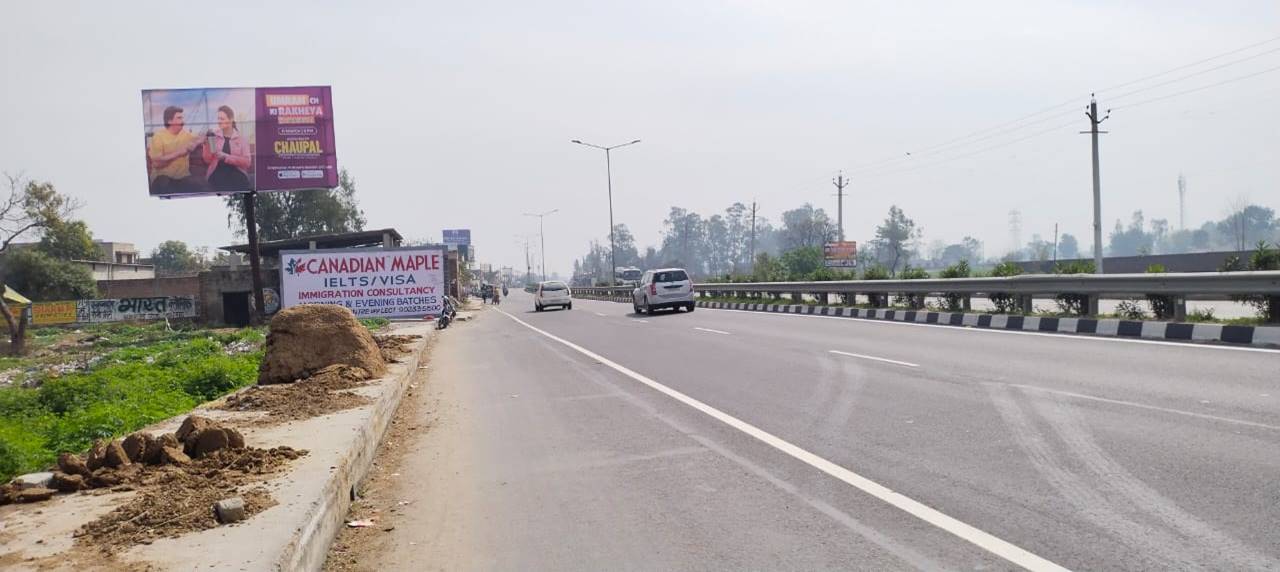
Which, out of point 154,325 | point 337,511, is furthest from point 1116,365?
point 154,325

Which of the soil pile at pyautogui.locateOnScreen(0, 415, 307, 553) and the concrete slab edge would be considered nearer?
the concrete slab edge

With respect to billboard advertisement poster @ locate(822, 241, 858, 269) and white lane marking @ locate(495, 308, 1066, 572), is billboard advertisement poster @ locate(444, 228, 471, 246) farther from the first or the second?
white lane marking @ locate(495, 308, 1066, 572)

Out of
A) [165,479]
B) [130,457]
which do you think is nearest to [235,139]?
[130,457]

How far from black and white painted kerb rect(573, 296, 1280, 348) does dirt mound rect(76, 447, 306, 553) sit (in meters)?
12.8

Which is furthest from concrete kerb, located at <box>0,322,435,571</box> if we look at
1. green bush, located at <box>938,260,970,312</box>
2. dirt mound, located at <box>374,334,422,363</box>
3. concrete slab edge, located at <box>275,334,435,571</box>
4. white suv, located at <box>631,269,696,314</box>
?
white suv, located at <box>631,269,696,314</box>

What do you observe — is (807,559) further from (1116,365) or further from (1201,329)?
(1201,329)

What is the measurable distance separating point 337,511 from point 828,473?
128 inches

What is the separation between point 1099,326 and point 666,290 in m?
18.2

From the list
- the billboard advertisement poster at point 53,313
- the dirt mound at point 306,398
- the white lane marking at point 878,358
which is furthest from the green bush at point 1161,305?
the billboard advertisement poster at point 53,313

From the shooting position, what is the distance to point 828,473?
20.5ft

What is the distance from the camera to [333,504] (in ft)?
18.5

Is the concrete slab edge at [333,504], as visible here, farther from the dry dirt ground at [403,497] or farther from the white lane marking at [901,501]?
the white lane marking at [901,501]

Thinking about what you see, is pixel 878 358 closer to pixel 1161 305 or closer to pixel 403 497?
pixel 1161 305

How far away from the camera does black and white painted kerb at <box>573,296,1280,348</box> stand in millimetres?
13156
